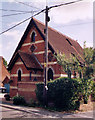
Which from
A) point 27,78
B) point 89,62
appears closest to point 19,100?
point 27,78

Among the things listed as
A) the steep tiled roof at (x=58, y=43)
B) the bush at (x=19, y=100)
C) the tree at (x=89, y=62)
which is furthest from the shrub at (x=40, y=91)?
the steep tiled roof at (x=58, y=43)

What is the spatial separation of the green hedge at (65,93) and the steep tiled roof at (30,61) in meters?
4.17

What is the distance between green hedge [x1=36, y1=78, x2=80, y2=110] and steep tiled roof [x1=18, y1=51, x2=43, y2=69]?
417 cm

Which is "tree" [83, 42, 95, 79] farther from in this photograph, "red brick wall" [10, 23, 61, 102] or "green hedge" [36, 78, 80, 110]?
"red brick wall" [10, 23, 61, 102]

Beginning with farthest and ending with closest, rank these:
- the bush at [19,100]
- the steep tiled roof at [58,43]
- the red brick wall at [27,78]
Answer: the steep tiled roof at [58,43] < the red brick wall at [27,78] < the bush at [19,100]

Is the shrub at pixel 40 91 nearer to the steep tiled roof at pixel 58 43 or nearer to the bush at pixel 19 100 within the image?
the bush at pixel 19 100

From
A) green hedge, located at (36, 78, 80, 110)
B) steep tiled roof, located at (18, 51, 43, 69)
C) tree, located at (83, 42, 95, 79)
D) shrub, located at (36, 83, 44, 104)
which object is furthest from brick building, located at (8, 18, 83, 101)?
tree, located at (83, 42, 95, 79)

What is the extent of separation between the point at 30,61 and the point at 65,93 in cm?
683

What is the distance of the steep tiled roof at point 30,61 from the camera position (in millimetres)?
16103

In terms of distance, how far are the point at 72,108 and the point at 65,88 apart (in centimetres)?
177

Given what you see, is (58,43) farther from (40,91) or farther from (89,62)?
(40,91)

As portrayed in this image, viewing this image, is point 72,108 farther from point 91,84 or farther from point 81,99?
point 91,84

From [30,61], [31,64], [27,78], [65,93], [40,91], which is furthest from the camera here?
[27,78]

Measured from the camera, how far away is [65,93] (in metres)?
11.9
